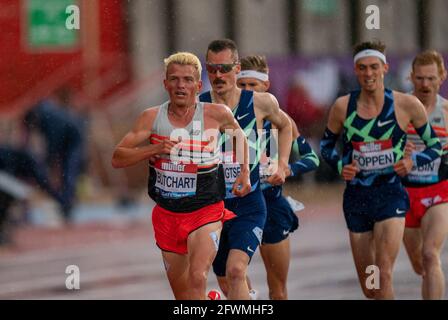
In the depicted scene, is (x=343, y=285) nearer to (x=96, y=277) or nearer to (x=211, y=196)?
(x=96, y=277)

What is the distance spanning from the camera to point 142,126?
10398 mm

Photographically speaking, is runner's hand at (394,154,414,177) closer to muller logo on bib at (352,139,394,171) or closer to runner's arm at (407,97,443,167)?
muller logo on bib at (352,139,394,171)

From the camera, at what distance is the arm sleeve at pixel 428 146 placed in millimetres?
12070

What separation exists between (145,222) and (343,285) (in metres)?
8.90

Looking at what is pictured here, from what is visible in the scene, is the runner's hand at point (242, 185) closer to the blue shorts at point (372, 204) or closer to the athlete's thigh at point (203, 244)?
the athlete's thigh at point (203, 244)

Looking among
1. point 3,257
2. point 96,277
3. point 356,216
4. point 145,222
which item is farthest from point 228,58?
point 145,222

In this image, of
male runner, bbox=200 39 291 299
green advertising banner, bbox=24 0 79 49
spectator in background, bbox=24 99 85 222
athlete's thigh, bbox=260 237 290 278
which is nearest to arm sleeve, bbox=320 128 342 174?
male runner, bbox=200 39 291 299

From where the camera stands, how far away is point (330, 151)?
12148 mm

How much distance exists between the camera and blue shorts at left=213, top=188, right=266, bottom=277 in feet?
36.3

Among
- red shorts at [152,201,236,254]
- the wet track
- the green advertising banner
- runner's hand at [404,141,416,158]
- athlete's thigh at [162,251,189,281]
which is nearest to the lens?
red shorts at [152,201,236,254]

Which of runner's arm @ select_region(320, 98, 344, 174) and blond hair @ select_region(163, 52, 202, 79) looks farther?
runner's arm @ select_region(320, 98, 344, 174)

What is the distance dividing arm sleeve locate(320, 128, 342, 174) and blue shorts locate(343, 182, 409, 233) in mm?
227

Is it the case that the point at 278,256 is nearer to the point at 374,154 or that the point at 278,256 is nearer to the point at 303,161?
the point at 303,161

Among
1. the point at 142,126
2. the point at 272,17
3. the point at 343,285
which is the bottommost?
the point at 343,285
